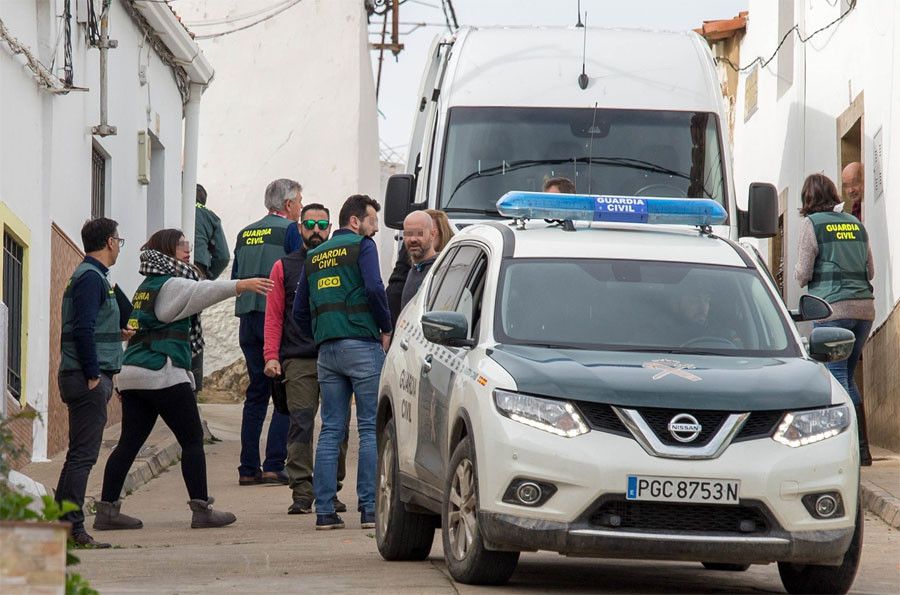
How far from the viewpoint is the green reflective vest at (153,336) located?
11.1 m

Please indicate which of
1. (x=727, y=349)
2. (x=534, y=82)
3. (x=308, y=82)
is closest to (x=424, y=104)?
(x=534, y=82)

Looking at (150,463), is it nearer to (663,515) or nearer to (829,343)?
(829,343)

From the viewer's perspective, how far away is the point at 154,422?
11266mm

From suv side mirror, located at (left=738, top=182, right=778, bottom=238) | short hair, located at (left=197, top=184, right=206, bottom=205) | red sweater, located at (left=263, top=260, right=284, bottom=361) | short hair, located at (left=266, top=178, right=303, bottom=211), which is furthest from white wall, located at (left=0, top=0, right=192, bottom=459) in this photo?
suv side mirror, located at (left=738, top=182, right=778, bottom=238)

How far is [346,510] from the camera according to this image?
12.1m

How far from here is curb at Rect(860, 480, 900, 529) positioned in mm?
11445

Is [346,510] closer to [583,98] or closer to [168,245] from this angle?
[168,245]

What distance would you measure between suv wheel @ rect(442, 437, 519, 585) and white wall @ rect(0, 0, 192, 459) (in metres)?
6.97

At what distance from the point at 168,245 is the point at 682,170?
3.85 metres

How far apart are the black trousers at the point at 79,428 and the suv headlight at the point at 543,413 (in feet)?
11.4

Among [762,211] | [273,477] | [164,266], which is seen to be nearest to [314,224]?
[164,266]

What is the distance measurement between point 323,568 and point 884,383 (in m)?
7.95

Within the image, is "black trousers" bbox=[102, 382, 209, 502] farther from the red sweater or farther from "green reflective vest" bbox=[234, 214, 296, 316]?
"green reflective vest" bbox=[234, 214, 296, 316]

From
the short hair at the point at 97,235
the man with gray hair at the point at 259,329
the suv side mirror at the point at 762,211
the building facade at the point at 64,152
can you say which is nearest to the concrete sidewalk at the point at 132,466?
the building facade at the point at 64,152
